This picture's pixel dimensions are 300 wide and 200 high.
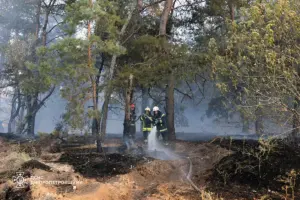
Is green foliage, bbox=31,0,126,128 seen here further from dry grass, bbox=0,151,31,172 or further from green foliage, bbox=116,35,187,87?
dry grass, bbox=0,151,31,172

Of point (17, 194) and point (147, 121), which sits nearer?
point (17, 194)

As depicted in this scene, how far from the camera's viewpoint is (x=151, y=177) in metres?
7.97

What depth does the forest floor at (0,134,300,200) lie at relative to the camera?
597 cm

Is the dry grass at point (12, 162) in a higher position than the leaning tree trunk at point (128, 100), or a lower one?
lower

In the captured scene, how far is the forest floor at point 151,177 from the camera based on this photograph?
5.97 m

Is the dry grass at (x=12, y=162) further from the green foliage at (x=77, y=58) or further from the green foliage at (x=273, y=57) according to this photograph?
the green foliage at (x=273, y=57)

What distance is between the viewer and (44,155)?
10.1 meters

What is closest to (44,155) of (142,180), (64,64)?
(64,64)

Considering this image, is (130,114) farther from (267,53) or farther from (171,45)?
(267,53)

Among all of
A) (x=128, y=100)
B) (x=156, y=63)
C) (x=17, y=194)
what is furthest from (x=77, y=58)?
(x=17, y=194)

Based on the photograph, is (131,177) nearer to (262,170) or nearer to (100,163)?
(100,163)

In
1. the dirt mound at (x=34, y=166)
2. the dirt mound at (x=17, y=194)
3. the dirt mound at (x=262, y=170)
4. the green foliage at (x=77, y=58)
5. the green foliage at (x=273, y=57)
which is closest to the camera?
the dirt mound at (x=17, y=194)

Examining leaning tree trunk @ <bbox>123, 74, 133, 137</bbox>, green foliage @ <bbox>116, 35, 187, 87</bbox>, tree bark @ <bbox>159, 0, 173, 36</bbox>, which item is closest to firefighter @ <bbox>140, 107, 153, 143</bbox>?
leaning tree trunk @ <bbox>123, 74, 133, 137</bbox>

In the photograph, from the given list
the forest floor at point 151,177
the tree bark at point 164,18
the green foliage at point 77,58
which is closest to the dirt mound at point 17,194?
the forest floor at point 151,177
